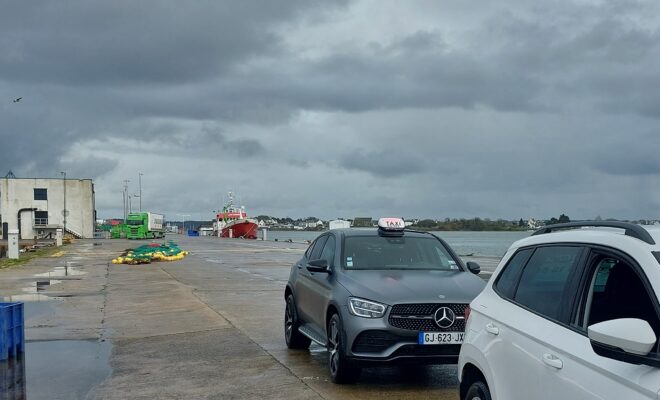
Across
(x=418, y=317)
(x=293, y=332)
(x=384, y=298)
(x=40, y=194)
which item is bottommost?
(x=293, y=332)

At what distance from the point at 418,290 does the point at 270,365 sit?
2.37 metres

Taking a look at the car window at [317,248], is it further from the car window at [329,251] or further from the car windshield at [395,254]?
the car windshield at [395,254]

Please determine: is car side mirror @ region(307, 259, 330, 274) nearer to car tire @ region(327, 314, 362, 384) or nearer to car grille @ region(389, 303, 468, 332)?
car tire @ region(327, 314, 362, 384)

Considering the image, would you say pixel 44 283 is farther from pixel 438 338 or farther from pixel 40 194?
pixel 40 194

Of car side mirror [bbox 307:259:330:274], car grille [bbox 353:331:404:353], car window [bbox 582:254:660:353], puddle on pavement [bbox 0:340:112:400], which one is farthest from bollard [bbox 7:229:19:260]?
car window [bbox 582:254:660:353]

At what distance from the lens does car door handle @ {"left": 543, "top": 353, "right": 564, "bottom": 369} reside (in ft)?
11.9

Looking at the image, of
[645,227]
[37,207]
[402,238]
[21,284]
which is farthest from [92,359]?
[37,207]

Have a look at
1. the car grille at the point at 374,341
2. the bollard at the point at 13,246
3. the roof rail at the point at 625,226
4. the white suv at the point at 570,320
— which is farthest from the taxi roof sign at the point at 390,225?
the bollard at the point at 13,246

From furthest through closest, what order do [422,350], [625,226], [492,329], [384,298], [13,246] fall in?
1. [13,246]
2. [384,298]
3. [422,350]
4. [492,329]
5. [625,226]

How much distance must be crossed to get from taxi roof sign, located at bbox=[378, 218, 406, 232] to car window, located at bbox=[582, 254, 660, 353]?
5.29 m

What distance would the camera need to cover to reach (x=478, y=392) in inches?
186

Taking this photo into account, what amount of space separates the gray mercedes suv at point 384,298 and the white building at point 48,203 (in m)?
91.0

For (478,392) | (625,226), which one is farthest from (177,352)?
(625,226)

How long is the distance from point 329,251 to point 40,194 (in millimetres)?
95673
